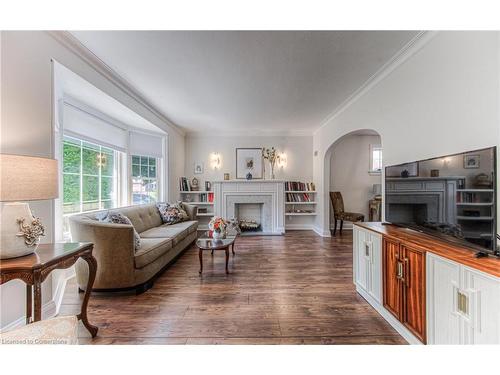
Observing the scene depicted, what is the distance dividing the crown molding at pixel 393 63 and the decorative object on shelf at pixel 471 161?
1262 mm

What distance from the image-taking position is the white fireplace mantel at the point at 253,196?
5.21 meters

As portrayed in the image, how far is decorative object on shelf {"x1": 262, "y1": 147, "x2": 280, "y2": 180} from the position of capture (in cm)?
550

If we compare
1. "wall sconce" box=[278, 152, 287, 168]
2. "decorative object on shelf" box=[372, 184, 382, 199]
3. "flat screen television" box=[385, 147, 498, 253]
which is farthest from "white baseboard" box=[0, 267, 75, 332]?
"decorative object on shelf" box=[372, 184, 382, 199]

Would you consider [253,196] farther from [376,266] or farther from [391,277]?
[391,277]

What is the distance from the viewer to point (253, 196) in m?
5.23

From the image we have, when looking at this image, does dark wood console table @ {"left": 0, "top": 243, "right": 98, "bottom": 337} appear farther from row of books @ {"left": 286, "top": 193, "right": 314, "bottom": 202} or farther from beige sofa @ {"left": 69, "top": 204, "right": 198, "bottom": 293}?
row of books @ {"left": 286, "top": 193, "right": 314, "bottom": 202}

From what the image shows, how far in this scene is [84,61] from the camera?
231 cm

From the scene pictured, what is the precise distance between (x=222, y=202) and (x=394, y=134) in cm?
376

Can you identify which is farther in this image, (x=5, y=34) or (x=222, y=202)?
(x=222, y=202)

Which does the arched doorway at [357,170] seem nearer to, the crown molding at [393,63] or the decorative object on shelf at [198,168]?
the crown molding at [393,63]
